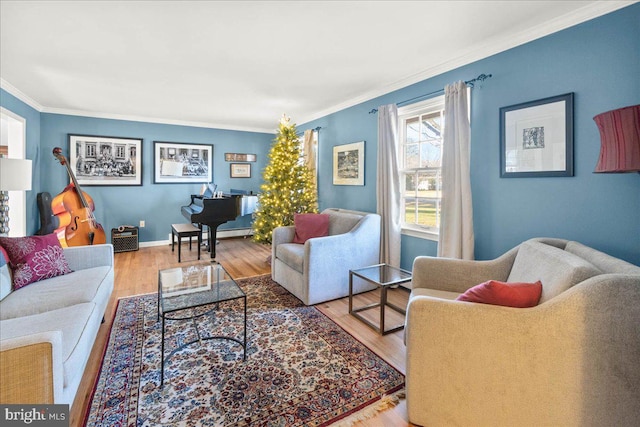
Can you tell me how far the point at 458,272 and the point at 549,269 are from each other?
0.69 metres

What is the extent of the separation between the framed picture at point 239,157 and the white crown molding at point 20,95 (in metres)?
2.98

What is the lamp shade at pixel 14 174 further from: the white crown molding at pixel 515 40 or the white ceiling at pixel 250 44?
the white crown molding at pixel 515 40

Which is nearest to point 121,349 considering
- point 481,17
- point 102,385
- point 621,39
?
point 102,385

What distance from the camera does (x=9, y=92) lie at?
152 inches

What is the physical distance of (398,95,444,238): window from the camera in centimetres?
341

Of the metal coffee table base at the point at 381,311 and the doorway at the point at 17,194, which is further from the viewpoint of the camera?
the doorway at the point at 17,194

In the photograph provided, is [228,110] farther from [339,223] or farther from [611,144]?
[611,144]

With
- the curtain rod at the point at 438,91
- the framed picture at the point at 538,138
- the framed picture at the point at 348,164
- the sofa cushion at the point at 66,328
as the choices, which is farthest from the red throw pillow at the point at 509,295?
the framed picture at the point at 348,164

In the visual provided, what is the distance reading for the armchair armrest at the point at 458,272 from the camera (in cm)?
221

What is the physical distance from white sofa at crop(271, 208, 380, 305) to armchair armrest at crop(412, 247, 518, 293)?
3.45ft

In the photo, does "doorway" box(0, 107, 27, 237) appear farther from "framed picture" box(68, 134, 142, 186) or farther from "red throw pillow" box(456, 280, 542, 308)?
"red throw pillow" box(456, 280, 542, 308)

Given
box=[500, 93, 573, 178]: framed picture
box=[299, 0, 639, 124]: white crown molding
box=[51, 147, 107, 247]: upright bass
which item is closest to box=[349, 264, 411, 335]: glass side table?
box=[500, 93, 573, 178]: framed picture

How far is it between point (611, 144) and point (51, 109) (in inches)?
270

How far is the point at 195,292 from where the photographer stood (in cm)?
238
